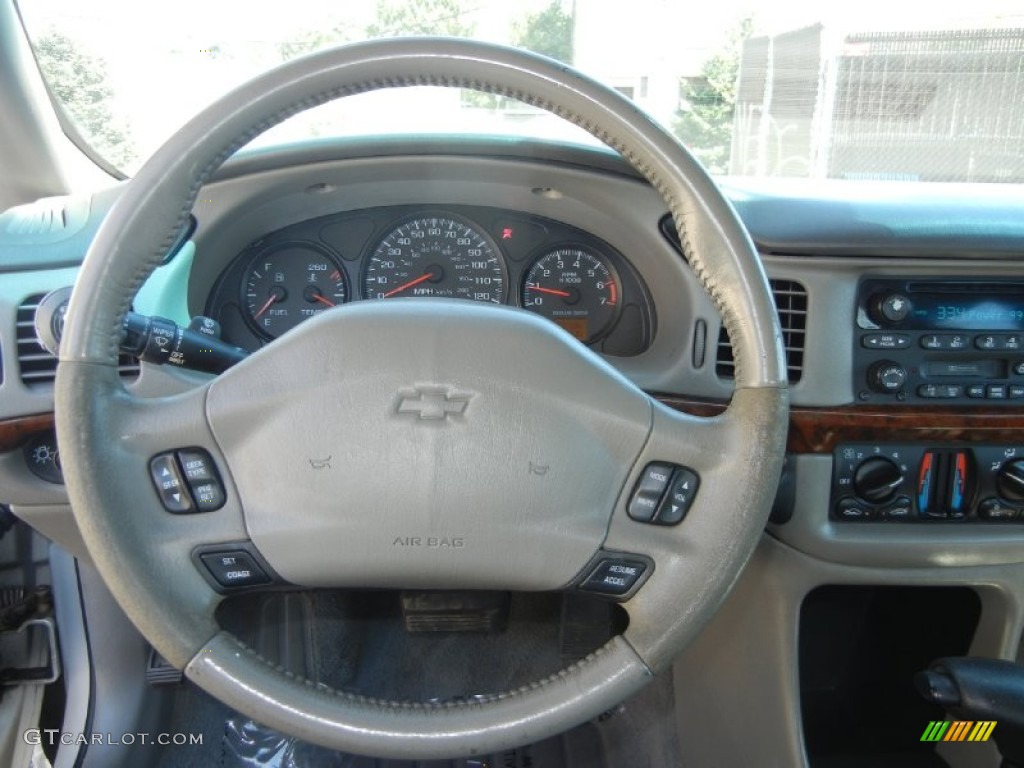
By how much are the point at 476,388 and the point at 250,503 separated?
35 centimetres

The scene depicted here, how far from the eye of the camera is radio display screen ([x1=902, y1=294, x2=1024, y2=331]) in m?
1.77

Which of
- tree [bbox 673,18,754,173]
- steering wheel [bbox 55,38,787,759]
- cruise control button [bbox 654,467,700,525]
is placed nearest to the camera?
steering wheel [bbox 55,38,787,759]

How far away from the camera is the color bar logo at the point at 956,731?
1.82 metres

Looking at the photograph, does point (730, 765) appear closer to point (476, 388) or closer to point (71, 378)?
point (476, 388)

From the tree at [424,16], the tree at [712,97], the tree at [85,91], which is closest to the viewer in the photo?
the tree at [424,16]

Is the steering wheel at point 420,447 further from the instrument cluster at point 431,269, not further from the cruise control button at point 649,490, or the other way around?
the instrument cluster at point 431,269

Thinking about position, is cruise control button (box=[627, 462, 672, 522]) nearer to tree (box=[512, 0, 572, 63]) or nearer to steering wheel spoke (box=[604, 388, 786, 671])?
steering wheel spoke (box=[604, 388, 786, 671])

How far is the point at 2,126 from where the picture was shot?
1986 millimetres

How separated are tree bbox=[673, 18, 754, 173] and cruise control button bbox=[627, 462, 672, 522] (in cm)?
90

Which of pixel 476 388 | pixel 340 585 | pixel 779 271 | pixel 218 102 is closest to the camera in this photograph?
pixel 218 102

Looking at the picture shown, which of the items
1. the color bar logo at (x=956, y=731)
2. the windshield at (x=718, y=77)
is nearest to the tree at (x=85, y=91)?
the windshield at (x=718, y=77)

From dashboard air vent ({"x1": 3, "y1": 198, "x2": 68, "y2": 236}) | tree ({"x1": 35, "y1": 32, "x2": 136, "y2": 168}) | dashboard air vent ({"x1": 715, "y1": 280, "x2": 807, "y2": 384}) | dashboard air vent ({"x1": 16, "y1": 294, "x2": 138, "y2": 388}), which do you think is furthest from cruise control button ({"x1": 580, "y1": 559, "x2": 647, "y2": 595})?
tree ({"x1": 35, "y1": 32, "x2": 136, "y2": 168})

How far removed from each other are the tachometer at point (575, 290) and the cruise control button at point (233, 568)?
89cm

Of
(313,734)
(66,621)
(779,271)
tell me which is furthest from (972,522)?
(66,621)
